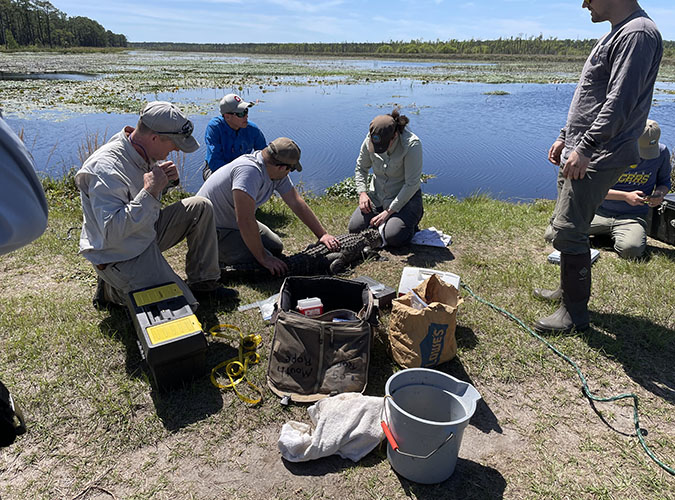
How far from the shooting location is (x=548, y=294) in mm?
3666

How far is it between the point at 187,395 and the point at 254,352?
54cm

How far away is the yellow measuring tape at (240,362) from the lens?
2.66 meters

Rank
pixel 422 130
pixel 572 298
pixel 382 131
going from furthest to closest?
pixel 422 130
pixel 382 131
pixel 572 298

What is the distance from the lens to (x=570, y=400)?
2627 mm

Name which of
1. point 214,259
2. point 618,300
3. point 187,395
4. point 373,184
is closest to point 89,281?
point 214,259

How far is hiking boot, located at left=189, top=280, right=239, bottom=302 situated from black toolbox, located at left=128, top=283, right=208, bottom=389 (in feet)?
2.79

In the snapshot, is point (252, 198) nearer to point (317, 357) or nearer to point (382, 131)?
point (382, 131)

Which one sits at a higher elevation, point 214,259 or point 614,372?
point 214,259

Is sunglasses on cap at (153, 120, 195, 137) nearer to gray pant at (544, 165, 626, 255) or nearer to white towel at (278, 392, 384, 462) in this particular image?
white towel at (278, 392, 384, 462)

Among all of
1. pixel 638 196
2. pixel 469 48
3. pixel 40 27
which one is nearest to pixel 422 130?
pixel 638 196

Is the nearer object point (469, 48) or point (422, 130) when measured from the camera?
point (422, 130)

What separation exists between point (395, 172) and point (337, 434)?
320 centimetres

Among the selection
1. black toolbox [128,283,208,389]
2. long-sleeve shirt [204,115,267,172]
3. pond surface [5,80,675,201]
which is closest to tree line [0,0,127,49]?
pond surface [5,80,675,201]

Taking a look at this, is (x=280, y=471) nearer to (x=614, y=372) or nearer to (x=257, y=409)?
(x=257, y=409)
